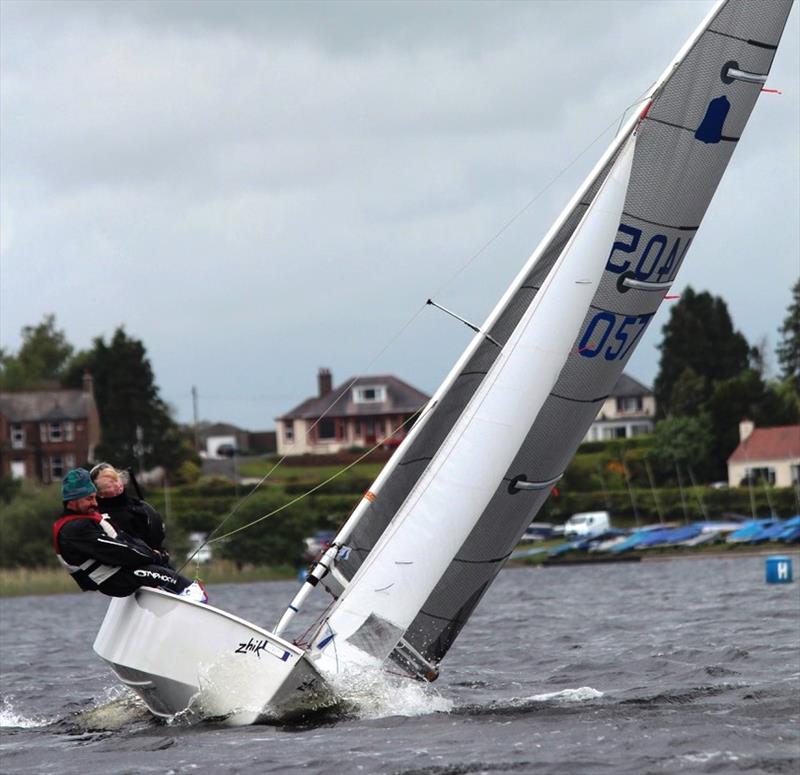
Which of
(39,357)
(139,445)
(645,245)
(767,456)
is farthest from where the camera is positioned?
(39,357)

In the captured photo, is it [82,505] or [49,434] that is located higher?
[49,434]

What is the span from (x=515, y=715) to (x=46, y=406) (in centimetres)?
8570

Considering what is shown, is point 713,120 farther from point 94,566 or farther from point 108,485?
point 94,566

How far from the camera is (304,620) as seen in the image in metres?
27.2

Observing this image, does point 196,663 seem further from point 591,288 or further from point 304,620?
point 304,620

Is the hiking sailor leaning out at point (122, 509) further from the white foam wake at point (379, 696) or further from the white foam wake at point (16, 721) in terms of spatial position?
the white foam wake at point (16, 721)

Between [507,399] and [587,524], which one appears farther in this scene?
[587,524]

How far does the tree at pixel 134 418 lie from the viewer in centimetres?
8269

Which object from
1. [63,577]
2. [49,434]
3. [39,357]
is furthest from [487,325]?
[39,357]

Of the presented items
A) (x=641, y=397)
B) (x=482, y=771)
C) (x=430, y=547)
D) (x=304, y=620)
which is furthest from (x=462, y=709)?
(x=641, y=397)

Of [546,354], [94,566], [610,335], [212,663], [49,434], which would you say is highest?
[49,434]

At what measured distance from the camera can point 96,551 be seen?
37.9 feet

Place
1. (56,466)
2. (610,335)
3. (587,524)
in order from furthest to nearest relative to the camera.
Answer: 1. (56,466)
2. (587,524)
3. (610,335)

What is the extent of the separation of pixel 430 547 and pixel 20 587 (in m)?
41.8
